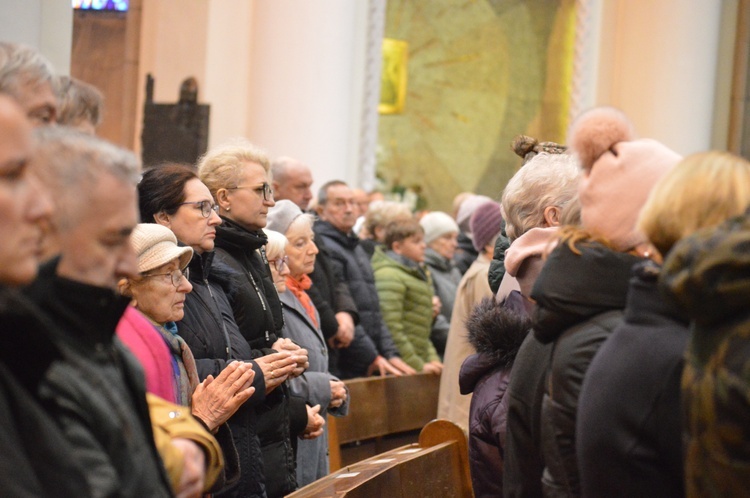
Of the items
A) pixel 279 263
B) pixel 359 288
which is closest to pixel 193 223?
pixel 279 263

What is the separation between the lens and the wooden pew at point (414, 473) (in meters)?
3.45

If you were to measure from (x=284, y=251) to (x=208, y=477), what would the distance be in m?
2.73

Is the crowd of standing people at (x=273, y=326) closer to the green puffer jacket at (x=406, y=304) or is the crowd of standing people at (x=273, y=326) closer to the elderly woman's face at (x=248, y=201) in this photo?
the elderly woman's face at (x=248, y=201)

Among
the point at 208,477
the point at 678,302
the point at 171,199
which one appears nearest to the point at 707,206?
the point at 678,302

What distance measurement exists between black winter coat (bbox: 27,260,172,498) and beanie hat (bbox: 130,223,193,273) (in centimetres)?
140

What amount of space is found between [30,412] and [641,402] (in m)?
1.21

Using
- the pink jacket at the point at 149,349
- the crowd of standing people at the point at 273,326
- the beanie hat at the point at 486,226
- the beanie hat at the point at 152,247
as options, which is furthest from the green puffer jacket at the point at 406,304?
the pink jacket at the point at 149,349

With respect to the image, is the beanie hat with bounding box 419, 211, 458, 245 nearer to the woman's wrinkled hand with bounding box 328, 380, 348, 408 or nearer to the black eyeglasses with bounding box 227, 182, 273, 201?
the woman's wrinkled hand with bounding box 328, 380, 348, 408

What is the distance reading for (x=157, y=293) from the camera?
11.3 feet

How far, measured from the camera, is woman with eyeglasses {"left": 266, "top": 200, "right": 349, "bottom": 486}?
15.3ft

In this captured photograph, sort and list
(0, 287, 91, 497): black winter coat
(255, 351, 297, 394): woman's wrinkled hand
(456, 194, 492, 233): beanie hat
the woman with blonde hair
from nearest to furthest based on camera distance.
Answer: (0, 287, 91, 497): black winter coat → the woman with blonde hair → (255, 351, 297, 394): woman's wrinkled hand → (456, 194, 492, 233): beanie hat

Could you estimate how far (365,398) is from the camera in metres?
5.71

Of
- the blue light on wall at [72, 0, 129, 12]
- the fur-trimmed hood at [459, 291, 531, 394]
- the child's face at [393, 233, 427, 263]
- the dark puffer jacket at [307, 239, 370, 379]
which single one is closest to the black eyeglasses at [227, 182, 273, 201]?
the fur-trimmed hood at [459, 291, 531, 394]

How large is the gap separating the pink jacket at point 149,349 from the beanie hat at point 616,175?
1197mm
